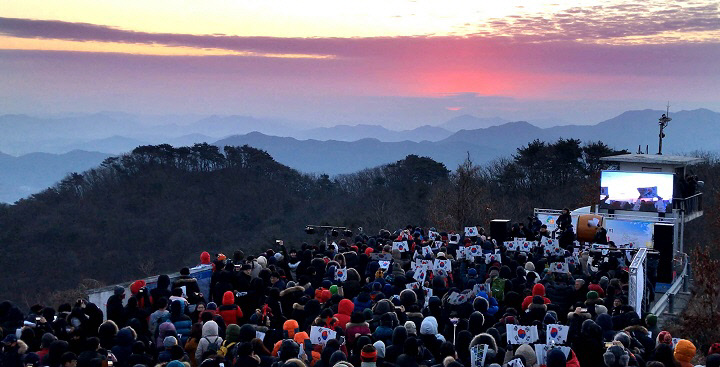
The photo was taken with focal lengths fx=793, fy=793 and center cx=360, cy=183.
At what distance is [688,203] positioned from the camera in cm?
2683

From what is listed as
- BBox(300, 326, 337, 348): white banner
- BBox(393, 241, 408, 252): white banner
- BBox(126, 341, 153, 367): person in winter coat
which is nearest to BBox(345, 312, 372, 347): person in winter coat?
BBox(300, 326, 337, 348): white banner

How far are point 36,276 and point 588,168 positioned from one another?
41.7 meters

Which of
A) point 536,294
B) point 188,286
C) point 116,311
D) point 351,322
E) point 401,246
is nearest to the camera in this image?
point 351,322

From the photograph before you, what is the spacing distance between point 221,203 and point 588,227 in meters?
53.6

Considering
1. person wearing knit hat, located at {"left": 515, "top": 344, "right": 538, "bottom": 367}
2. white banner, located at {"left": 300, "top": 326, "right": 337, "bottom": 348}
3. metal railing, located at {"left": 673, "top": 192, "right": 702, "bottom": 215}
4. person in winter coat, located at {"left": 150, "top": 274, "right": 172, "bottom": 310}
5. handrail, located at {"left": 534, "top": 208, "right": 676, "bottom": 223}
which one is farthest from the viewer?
metal railing, located at {"left": 673, "top": 192, "right": 702, "bottom": 215}

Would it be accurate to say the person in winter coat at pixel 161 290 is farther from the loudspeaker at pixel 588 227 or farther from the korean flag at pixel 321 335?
the loudspeaker at pixel 588 227

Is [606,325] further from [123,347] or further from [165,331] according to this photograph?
[123,347]

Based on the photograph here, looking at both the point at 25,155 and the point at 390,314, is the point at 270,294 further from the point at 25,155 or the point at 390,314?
the point at 25,155

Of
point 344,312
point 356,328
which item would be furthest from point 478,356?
point 344,312

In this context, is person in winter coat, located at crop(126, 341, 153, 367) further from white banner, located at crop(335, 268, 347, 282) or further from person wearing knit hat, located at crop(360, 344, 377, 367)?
white banner, located at crop(335, 268, 347, 282)

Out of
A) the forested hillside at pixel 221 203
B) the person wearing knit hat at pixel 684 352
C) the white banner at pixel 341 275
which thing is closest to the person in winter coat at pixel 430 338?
the person wearing knit hat at pixel 684 352

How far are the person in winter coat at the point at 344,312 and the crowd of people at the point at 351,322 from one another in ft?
0.05

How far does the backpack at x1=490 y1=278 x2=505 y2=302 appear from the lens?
13.7m

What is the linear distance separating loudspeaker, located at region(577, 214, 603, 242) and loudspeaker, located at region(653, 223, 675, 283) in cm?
259
